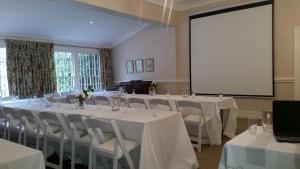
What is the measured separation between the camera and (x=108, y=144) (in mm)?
2848

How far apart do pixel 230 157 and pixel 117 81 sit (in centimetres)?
799

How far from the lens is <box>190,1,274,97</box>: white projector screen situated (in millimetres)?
5922

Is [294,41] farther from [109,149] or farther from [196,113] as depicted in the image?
[109,149]

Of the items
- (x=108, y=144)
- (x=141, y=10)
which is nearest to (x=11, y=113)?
(x=108, y=144)

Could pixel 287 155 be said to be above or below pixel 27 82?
below

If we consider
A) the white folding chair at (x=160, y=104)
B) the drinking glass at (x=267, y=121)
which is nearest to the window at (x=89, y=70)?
the white folding chair at (x=160, y=104)

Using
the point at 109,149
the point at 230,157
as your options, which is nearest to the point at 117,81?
the point at 109,149

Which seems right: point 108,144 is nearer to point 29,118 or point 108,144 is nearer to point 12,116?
point 29,118

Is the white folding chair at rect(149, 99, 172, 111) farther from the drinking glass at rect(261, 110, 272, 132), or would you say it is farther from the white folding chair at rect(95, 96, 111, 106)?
the drinking glass at rect(261, 110, 272, 132)

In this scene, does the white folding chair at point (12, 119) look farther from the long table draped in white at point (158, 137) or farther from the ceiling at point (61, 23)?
the ceiling at point (61, 23)

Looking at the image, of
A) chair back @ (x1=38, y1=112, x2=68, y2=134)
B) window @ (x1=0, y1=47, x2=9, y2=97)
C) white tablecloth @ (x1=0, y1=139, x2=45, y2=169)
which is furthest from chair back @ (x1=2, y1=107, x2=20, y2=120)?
window @ (x1=0, y1=47, x2=9, y2=97)

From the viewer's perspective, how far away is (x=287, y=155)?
1.63 m

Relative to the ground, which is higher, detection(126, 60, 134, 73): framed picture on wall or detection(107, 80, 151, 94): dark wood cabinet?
detection(126, 60, 134, 73): framed picture on wall

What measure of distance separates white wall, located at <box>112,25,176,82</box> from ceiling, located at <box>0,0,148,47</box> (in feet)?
1.23
